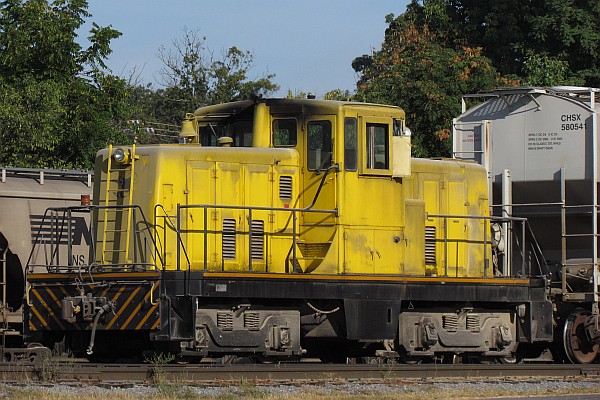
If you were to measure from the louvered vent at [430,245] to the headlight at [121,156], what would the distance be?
190 inches

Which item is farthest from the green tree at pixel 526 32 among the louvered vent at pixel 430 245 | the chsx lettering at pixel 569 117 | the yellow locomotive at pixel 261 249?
the yellow locomotive at pixel 261 249

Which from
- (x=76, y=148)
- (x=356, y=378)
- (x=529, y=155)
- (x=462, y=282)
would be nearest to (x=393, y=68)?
(x=76, y=148)

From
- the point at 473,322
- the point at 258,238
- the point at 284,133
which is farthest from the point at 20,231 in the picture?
the point at 473,322

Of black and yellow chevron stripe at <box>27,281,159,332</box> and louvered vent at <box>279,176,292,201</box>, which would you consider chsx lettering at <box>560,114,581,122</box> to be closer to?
louvered vent at <box>279,176,292,201</box>

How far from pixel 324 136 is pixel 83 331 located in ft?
14.1

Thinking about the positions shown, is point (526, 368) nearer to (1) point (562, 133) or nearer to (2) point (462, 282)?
(2) point (462, 282)

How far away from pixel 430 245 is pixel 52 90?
37.3ft

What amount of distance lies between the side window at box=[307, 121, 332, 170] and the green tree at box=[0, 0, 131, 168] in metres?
10.6

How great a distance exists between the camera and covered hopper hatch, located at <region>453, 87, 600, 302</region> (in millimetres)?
17359

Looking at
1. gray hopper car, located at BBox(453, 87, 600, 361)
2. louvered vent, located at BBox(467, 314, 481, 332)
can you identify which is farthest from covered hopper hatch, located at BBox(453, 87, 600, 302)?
louvered vent, located at BBox(467, 314, 481, 332)

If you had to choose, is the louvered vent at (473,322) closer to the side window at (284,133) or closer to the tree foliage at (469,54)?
the side window at (284,133)

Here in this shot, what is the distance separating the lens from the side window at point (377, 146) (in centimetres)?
1440

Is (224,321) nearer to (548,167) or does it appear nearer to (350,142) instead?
(350,142)

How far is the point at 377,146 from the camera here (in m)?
14.5
